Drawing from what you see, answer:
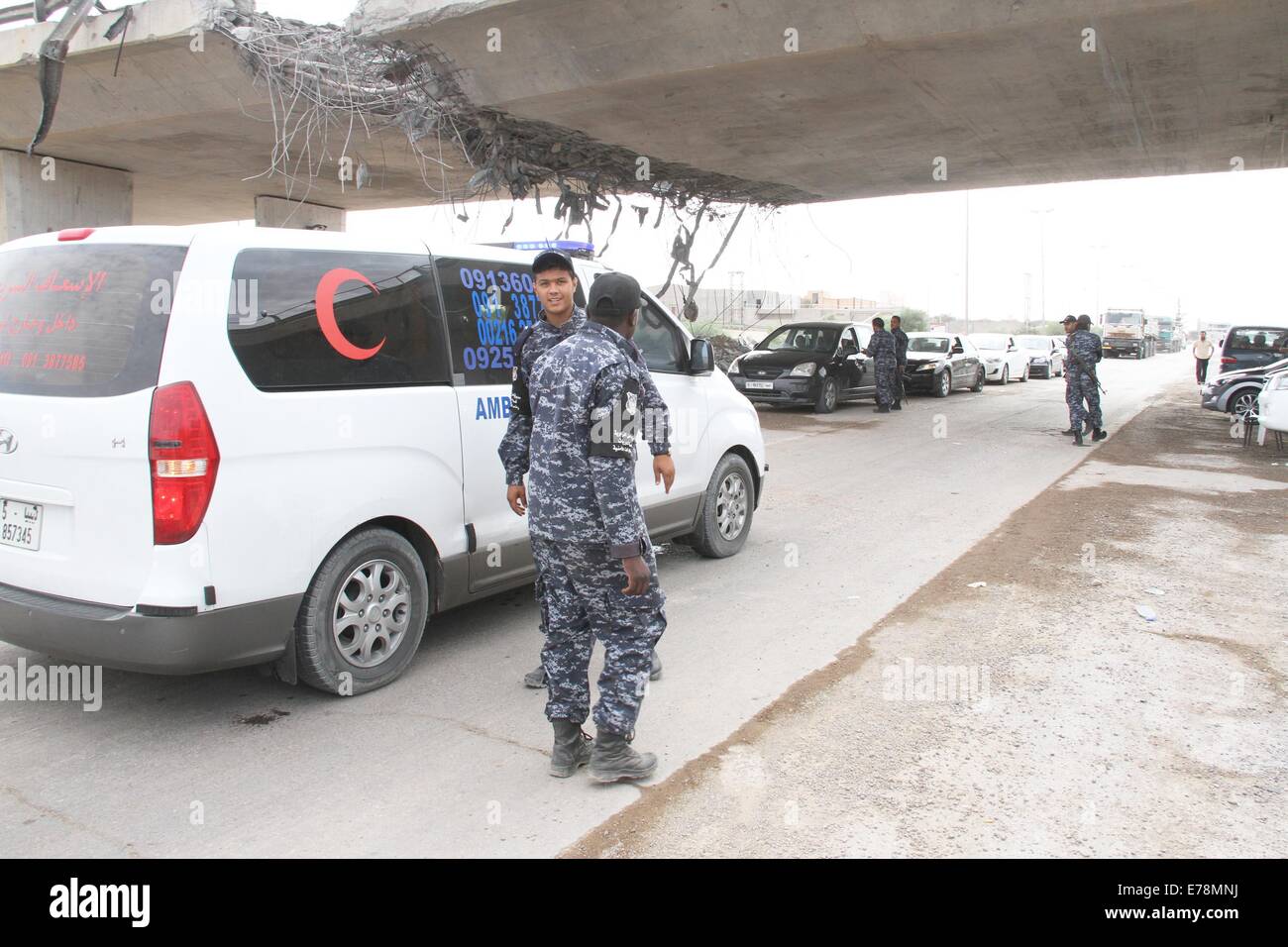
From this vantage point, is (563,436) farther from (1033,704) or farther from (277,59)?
(277,59)

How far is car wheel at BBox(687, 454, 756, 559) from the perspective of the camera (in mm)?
6391

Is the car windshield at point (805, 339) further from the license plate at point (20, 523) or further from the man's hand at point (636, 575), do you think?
the license plate at point (20, 523)

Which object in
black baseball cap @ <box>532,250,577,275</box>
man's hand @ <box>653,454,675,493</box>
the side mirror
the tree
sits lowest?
man's hand @ <box>653,454,675,493</box>

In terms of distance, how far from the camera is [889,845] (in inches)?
117

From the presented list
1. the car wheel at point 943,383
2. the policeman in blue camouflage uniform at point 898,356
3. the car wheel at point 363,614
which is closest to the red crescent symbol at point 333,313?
the car wheel at point 363,614

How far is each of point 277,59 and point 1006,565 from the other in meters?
9.89

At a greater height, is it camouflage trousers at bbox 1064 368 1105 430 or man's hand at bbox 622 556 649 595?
camouflage trousers at bbox 1064 368 1105 430

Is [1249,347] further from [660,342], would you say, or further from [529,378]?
[529,378]

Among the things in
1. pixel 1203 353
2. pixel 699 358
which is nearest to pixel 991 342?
pixel 1203 353

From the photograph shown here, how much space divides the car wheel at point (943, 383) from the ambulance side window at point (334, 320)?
64.6 feet

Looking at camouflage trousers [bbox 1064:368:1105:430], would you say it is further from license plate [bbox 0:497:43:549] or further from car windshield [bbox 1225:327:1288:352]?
license plate [bbox 0:497:43:549]

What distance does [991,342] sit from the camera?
29.7m

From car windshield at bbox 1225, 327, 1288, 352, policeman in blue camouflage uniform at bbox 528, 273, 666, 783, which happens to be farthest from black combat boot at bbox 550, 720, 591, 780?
car windshield at bbox 1225, 327, 1288, 352

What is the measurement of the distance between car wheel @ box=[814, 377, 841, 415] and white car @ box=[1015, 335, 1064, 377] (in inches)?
647
